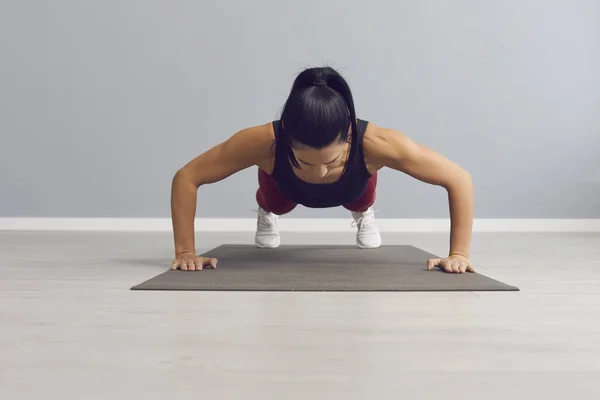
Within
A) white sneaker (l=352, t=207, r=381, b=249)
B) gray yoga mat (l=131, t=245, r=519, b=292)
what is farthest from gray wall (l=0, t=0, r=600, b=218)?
gray yoga mat (l=131, t=245, r=519, b=292)

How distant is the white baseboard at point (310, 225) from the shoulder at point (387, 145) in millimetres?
1817

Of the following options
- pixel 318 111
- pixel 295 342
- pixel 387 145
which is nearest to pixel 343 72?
pixel 387 145

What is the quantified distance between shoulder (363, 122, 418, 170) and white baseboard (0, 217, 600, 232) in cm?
182

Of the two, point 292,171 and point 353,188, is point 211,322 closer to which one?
point 292,171

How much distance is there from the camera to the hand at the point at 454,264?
167cm

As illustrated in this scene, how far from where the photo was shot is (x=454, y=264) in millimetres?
1681

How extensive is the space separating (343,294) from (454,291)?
25cm

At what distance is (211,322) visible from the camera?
3.62 ft

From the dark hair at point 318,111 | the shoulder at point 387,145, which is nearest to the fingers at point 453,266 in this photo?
the shoulder at point 387,145

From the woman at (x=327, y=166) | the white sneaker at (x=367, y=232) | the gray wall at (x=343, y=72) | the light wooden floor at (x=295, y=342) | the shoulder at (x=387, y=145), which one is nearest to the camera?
the light wooden floor at (x=295, y=342)

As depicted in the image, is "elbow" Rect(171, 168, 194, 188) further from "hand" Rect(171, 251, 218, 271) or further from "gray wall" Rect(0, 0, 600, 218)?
"gray wall" Rect(0, 0, 600, 218)

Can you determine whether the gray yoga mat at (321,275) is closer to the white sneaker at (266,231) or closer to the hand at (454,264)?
the hand at (454,264)

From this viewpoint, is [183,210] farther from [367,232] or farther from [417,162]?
[367,232]

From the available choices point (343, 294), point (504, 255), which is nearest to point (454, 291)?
point (343, 294)
